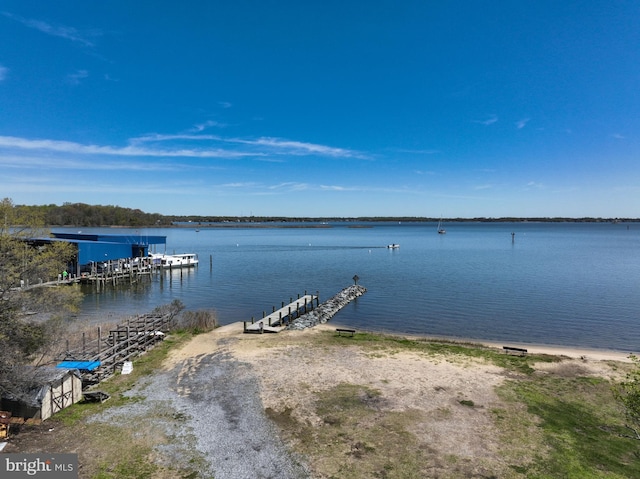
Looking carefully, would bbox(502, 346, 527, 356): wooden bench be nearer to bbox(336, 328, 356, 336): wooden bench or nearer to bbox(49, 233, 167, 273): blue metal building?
bbox(336, 328, 356, 336): wooden bench

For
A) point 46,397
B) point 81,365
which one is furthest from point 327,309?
point 46,397

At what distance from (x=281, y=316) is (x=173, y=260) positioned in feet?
134

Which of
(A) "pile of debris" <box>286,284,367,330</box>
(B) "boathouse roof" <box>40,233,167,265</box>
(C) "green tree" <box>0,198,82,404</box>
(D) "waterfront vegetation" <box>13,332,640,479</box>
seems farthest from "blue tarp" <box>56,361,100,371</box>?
(B) "boathouse roof" <box>40,233,167,265</box>

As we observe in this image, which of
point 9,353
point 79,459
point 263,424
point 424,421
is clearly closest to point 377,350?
point 424,421

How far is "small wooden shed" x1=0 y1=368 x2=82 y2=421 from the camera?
14594mm

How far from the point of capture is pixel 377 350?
24891 mm

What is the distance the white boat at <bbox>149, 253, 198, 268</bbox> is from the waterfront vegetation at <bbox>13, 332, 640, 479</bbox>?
5050cm

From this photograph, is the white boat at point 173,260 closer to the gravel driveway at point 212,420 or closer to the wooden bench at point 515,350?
the gravel driveway at point 212,420

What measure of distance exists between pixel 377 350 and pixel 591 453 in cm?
1294

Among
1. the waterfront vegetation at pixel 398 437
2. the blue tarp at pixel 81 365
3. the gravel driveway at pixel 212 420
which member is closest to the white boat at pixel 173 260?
the gravel driveway at pixel 212 420

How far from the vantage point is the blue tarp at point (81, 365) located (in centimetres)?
1819

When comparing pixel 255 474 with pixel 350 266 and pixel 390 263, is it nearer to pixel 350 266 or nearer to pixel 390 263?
pixel 350 266

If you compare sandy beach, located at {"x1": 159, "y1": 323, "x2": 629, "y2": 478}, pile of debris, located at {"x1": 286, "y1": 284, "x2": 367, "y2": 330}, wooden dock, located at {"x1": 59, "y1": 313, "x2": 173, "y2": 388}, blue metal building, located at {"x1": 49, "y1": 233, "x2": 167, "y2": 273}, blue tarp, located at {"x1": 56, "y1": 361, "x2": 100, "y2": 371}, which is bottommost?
pile of debris, located at {"x1": 286, "y1": 284, "x2": 367, "y2": 330}

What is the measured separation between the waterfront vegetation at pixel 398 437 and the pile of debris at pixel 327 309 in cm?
1459
